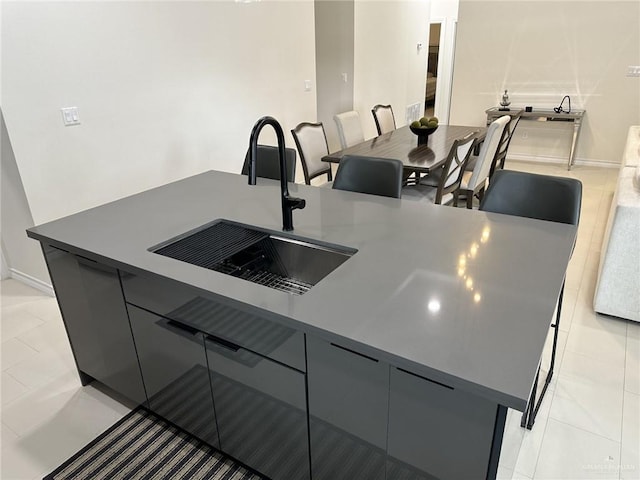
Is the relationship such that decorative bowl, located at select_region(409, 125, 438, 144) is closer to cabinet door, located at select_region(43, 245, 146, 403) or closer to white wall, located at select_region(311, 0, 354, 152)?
white wall, located at select_region(311, 0, 354, 152)

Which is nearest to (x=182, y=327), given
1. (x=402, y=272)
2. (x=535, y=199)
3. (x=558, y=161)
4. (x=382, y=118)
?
(x=402, y=272)

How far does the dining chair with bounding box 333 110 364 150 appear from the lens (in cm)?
404

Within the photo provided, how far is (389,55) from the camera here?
6344 millimetres

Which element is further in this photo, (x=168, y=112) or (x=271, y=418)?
(x=168, y=112)

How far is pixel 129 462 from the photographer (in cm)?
178

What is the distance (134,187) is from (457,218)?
95.1 inches

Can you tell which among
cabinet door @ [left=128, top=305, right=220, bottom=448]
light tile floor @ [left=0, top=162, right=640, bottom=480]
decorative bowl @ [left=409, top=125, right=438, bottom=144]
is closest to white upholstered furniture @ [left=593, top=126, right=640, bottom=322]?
light tile floor @ [left=0, top=162, right=640, bottom=480]

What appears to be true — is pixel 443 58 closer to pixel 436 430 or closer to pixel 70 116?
pixel 70 116

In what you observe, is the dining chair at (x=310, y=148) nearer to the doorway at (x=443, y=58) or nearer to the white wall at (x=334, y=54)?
the white wall at (x=334, y=54)

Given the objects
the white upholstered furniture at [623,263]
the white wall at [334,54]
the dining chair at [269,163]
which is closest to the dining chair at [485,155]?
the white upholstered furniture at [623,263]

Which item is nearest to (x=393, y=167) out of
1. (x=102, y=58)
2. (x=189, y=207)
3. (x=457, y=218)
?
(x=457, y=218)

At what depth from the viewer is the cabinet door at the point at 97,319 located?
173cm

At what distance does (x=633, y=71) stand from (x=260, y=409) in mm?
6102

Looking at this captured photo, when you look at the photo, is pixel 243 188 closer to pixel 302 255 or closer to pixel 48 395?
pixel 302 255
